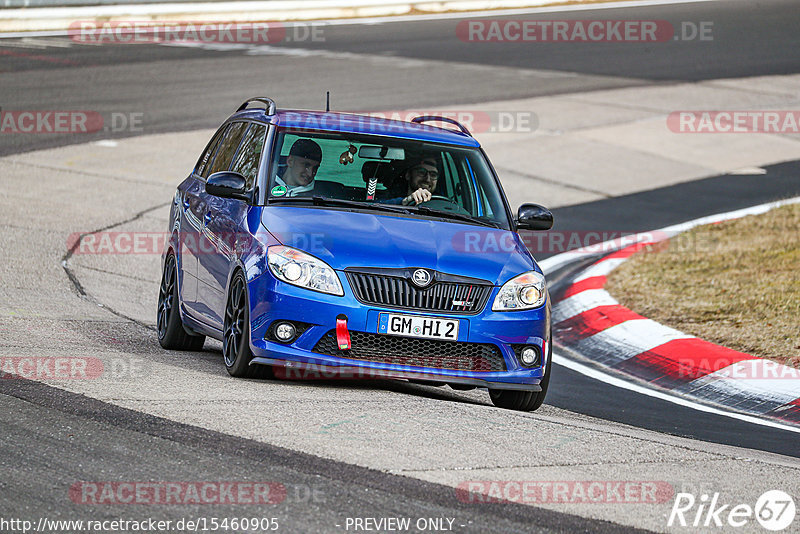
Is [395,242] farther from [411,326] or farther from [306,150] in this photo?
[306,150]

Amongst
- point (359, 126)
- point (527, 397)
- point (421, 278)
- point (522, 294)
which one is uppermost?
point (359, 126)

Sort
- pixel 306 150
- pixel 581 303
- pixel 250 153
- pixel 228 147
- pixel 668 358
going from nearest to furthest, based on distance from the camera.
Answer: pixel 306 150 < pixel 250 153 < pixel 228 147 < pixel 668 358 < pixel 581 303

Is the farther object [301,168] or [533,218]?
[533,218]

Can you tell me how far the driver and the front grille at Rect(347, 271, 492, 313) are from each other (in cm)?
106

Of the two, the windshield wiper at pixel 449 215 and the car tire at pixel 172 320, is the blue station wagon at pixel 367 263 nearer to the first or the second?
the windshield wiper at pixel 449 215

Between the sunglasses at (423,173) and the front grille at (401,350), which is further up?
the sunglasses at (423,173)

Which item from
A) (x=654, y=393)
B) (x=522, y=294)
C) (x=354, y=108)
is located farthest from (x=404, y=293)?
(x=354, y=108)

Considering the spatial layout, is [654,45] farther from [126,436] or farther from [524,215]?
[126,436]

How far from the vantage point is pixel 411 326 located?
766cm

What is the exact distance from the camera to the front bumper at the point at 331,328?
25.0ft

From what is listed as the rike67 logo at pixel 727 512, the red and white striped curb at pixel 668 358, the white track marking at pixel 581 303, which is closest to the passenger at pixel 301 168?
the red and white striped curb at pixel 668 358

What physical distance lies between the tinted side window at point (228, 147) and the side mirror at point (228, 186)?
0.97m

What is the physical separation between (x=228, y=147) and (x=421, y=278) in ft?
8.40

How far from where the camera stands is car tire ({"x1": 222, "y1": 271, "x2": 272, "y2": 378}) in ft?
25.7
